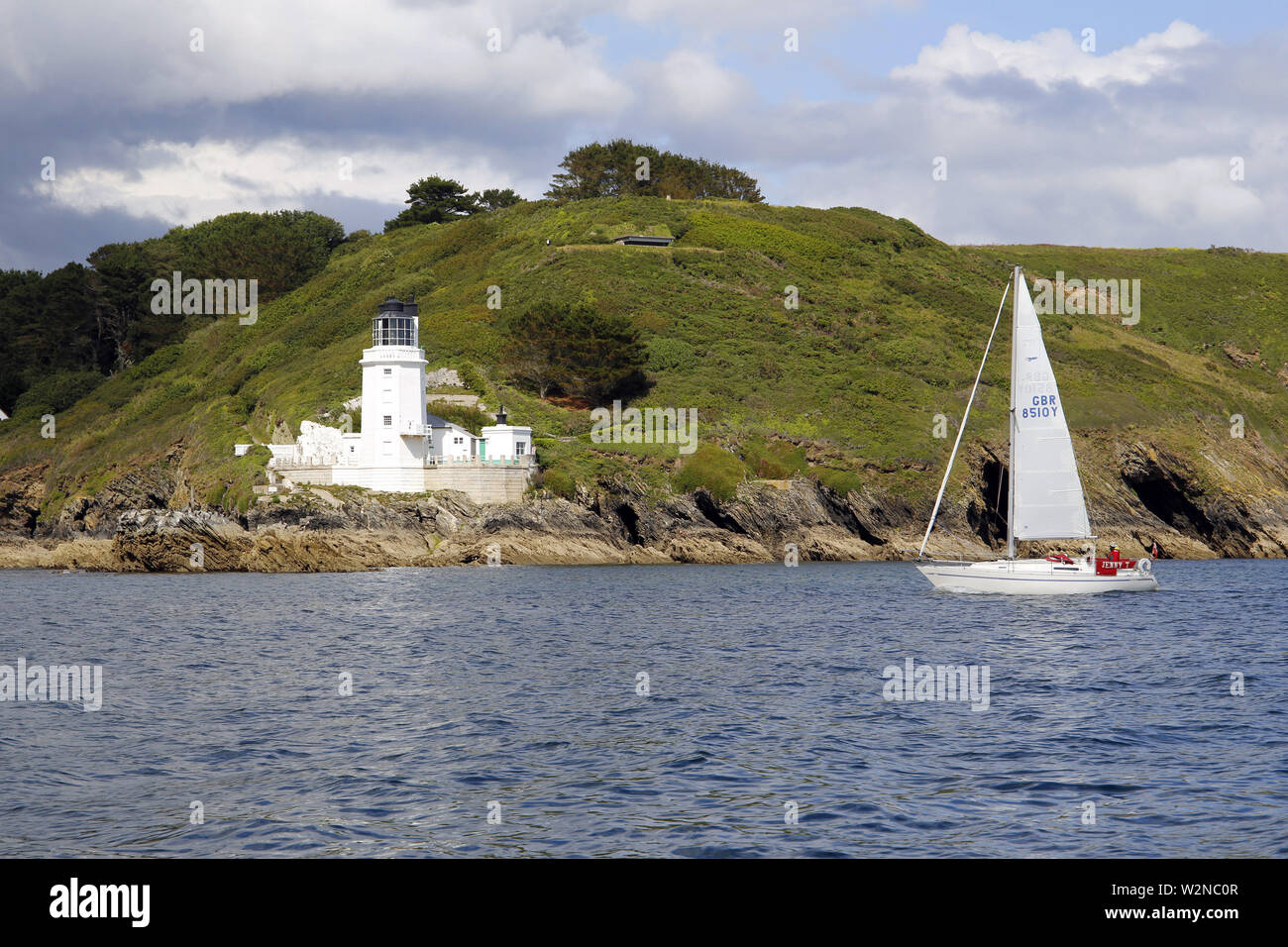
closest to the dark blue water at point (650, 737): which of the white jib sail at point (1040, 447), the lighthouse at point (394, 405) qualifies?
the white jib sail at point (1040, 447)

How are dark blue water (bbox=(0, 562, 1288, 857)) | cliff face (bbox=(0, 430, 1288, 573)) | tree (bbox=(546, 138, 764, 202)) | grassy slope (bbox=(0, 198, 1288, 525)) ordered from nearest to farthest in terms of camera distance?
dark blue water (bbox=(0, 562, 1288, 857)) → cliff face (bbox=(0, 430, 1288, 573)) → grassy slope (bbox=(0, 198, 1288, 525)) → tree (bbox=(546, 138, 764, 202))

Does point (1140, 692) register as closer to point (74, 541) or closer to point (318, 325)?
point (74, 541)

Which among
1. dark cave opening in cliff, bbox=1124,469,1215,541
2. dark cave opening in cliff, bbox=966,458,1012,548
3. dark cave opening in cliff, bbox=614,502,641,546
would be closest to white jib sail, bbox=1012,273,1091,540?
dark cave opening in cliff, bbox=966,458,1012,548

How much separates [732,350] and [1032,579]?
183ft

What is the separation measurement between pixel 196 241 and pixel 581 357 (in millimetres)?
78233

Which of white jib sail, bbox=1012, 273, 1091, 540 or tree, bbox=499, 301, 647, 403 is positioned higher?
tree, bbox=499, 301, 647, 403

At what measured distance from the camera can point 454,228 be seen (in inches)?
5217

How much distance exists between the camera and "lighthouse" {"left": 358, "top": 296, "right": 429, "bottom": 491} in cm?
7419

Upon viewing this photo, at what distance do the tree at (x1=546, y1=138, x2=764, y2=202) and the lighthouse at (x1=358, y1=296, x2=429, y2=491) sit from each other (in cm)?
6828

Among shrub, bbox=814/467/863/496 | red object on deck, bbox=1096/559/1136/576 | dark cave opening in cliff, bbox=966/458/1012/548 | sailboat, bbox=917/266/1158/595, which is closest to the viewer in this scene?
sailboat, bbox=917/266/1158/595

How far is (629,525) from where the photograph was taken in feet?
247

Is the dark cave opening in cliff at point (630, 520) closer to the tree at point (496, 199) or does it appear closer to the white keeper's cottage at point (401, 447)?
the white keeper's cottage at point (401, 447)

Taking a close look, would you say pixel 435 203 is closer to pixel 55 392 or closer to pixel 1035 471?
pixel 55 392

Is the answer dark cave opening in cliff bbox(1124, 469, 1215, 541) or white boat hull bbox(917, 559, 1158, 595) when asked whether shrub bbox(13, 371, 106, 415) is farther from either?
dark cave opening in cliff bbox(1124, 469, 1215, 541)
